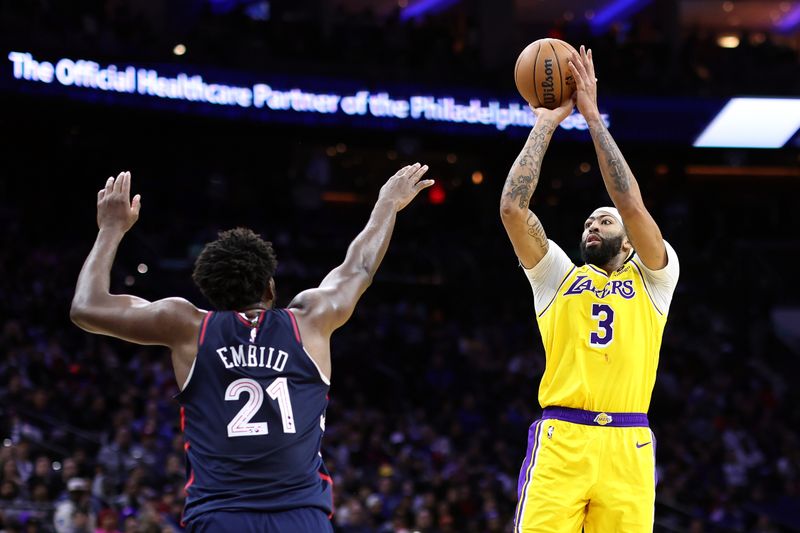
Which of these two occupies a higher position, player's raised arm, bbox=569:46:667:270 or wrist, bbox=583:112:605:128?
wrist, bbox=583:112:605:128

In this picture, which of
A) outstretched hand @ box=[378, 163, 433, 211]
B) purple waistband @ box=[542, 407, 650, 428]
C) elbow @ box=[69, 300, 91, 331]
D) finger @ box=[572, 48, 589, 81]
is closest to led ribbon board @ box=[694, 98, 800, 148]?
finger @ box=[572, 48, 589, 81]

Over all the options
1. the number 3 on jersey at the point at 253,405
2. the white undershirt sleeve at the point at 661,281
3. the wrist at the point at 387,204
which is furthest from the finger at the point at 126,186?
the white undershirt sleeve at the point at 661,281

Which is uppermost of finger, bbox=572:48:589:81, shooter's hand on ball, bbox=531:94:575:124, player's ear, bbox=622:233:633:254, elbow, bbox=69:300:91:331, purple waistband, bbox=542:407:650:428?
finger, bbox=572:48:589:81

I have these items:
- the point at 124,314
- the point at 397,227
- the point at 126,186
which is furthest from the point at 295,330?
the point at 397,227

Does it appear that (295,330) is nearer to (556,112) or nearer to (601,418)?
(601,418)

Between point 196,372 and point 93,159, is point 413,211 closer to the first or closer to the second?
point 93,159

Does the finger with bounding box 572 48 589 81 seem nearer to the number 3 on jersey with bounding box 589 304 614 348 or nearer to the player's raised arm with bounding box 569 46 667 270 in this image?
the player's raised arm with bounding box 569 46 667 270

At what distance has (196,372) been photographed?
147 inches

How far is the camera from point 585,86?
524cm

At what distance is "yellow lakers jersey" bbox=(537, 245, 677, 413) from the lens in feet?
16.5

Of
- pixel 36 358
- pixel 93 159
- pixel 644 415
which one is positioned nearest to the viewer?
pixel 644 415

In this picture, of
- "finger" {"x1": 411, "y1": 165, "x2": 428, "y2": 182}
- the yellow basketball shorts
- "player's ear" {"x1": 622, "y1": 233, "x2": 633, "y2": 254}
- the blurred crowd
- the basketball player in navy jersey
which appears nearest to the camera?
the basketball player in navy jersey

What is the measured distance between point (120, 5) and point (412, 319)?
7.24 meters

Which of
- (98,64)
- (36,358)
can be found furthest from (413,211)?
(36,358)
